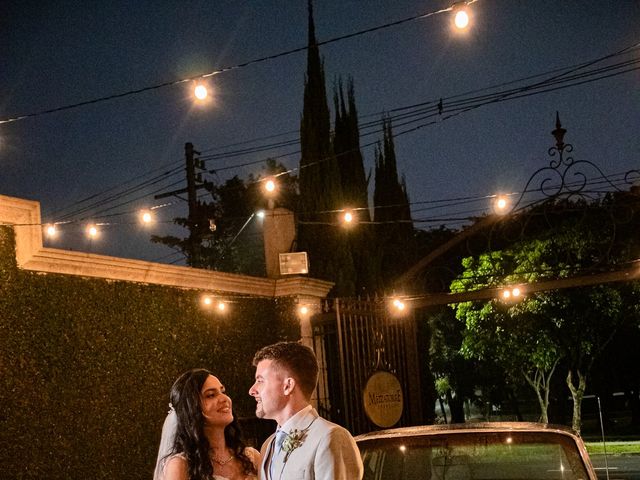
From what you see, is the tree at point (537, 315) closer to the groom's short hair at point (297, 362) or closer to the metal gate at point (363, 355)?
the metal gate at point (363, 355)

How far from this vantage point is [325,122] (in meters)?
31.0

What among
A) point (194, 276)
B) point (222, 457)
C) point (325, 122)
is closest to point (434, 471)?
point (222, 457)

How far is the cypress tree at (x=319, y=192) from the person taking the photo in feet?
89.5

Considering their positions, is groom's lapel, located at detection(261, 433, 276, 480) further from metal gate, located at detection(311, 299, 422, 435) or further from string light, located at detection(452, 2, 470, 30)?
metal gate, located at detection(311, 299, 422, 435)

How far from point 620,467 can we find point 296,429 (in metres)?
17.3

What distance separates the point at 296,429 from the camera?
280cm

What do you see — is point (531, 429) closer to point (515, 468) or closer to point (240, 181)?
point (515, 468)

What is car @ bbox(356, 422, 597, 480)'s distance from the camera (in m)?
4.27

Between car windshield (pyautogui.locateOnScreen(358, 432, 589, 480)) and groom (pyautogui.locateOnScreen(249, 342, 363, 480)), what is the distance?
1.58 m

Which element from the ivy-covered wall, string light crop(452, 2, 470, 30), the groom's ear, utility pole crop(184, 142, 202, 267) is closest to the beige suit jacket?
the groom's ear

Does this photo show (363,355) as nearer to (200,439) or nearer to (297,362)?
(200,439)

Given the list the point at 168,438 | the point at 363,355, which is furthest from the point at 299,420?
the point at 363,355

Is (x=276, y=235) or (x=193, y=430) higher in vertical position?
(x=276, y=235)

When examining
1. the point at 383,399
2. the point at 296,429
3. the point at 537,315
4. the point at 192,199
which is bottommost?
the point at 383,399
